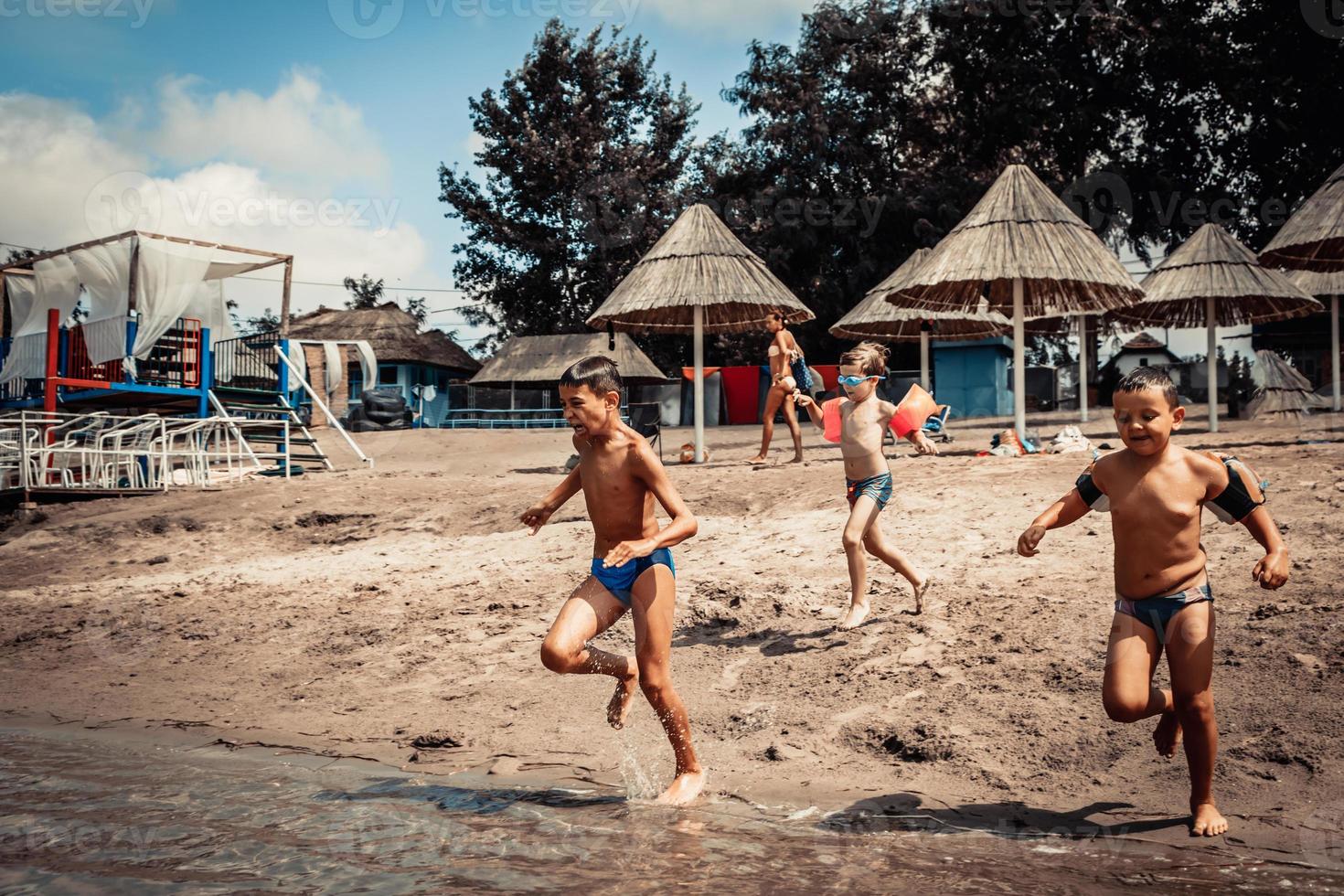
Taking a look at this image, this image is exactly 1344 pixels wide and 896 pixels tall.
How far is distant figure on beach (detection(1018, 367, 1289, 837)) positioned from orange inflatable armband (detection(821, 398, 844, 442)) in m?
3.37

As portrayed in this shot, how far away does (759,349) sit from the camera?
32844 millimetres

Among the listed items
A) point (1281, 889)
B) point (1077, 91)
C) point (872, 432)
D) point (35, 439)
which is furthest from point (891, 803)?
point (1077, 91)

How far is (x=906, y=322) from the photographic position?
63.6ft

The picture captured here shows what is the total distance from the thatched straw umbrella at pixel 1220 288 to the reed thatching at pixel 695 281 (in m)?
5.41

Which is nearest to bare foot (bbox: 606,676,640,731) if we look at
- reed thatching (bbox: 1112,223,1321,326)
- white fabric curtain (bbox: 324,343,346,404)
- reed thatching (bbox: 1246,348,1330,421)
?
reed thatching (bbox: 1112,223,1321,326)

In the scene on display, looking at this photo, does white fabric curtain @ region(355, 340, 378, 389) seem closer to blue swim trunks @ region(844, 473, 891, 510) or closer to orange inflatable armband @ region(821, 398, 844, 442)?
orange inflatable armband @ region(821, 398, 844, 442)

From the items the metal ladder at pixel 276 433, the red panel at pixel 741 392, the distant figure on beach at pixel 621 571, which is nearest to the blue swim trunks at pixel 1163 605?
the distant figure on beach at pixel 621 571

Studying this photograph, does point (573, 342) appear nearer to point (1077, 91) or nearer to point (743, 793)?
point (1077, 91)

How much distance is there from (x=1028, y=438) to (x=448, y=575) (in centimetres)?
767

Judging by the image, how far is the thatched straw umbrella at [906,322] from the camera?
18.1 m

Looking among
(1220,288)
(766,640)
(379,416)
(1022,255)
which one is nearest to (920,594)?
(766,640)

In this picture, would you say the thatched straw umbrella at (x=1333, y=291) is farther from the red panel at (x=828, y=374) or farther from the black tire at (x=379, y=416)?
the black tire at (x=379, y=416)

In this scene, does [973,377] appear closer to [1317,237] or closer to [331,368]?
[1317,237]

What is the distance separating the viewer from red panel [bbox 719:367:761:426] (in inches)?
1125
